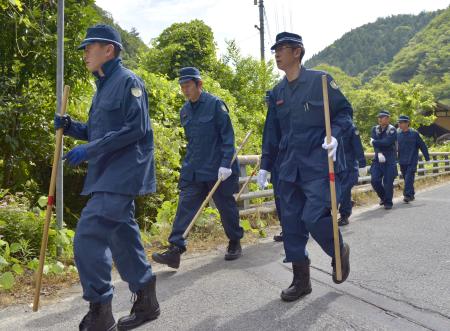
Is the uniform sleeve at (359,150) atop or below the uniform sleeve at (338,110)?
below

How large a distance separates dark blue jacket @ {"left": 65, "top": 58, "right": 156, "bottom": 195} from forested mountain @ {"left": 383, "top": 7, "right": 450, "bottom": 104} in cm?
8839

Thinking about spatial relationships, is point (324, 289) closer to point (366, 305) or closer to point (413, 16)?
point (366, 305)

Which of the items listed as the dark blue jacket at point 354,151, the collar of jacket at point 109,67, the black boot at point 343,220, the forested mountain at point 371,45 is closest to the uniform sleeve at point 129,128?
the collar of jacket at point 109,67

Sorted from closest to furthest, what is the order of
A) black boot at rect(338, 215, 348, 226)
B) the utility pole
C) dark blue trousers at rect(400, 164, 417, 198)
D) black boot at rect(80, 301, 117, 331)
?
1. black boot at rect(80, 301, 117, 331)
2. black boot at rect(338, 215, 348, 226)
3. dark blue trousers at rect(400, 164, 417, 198)
4. the utility pole

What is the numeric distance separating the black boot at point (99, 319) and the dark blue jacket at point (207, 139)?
87.4 inches

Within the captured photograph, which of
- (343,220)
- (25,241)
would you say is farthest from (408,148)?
(25,241)

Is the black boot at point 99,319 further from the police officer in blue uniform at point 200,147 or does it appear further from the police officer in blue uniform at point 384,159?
the police officer in blue uniform at point 384,159

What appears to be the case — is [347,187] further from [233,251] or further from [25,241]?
[25,241]

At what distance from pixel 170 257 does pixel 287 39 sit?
2361 millimetres

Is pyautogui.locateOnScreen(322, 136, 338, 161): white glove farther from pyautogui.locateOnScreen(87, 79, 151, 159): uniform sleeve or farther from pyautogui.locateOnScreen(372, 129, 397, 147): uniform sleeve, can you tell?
pyautogui.locateOnScreen(372, 129, 397, 147): uniform sleeve

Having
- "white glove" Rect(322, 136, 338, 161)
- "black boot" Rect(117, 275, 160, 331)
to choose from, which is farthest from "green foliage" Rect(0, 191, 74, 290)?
"white glove" Rect(322, 136, 338, 161)

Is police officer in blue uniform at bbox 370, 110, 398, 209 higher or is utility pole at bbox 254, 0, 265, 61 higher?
utility pole at bbox 254, 0, 265, 61

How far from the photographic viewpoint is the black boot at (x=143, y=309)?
3199 mm

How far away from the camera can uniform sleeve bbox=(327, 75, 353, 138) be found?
3.82 m
